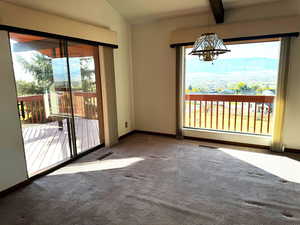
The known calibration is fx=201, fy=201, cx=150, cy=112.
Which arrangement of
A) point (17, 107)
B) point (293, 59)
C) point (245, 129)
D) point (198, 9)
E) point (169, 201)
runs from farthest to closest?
1. point (245, 129)
2. point (198, 9)
3. point (293, 59)
4. point (17, 107)
5. point (169, 201)

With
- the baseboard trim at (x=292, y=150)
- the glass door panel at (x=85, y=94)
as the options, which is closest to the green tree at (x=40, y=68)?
the glass door panel at (x=85, y=94)

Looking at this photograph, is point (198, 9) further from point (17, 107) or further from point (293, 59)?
point (17, 107)

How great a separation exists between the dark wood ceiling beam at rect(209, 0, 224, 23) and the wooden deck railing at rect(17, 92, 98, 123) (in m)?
2.45

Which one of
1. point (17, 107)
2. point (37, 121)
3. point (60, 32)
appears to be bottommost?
point (37, 121)

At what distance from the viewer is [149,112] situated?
4551mm

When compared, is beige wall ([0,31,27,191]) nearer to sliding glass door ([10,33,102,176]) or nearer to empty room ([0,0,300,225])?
empty room ([0,0,300,225])

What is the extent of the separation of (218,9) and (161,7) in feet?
3.34

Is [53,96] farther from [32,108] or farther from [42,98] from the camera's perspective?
[32,108]

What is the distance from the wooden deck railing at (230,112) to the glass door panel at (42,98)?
98.3 inches

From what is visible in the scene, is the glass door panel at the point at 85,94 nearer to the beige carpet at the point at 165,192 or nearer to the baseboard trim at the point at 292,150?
the beige carpet at the point at 165,192

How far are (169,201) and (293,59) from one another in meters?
2.93

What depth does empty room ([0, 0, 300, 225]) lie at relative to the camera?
2156mm

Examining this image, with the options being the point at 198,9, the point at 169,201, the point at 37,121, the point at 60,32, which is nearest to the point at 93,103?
the point at 37,121

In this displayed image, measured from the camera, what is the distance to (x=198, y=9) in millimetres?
3559
